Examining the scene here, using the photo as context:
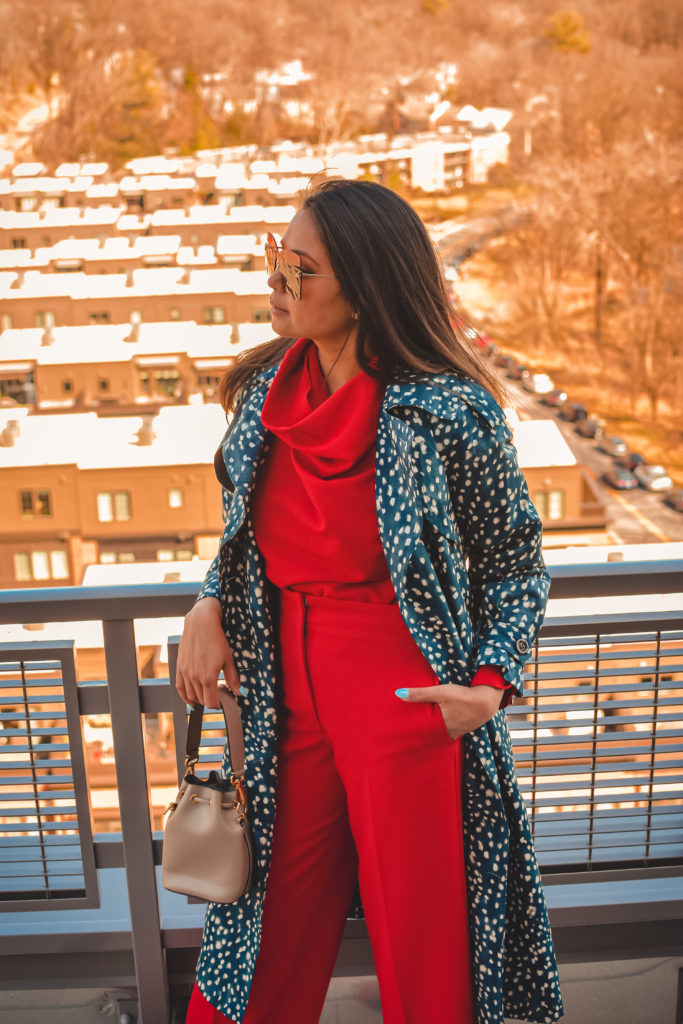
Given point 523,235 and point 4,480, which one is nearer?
point 4,480

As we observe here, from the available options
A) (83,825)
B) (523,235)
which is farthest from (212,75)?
(83,825)

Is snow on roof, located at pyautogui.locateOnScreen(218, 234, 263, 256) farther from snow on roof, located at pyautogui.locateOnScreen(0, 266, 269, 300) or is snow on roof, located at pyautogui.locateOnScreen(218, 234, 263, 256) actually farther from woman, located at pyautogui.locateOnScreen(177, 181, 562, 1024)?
woman, located at pyautogui.locateOnScreen(177, 181, 562, 1024)

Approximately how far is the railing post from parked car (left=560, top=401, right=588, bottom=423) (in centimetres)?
2457

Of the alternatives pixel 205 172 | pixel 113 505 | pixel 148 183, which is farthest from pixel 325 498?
pixel 205 172

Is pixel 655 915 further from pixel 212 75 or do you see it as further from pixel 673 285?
pixel 212 75

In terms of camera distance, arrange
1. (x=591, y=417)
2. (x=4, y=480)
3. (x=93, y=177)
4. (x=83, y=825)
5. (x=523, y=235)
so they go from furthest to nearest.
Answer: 1. (x=93, y=177)
2. (x=523, y=235)
3. (x=591, y=417)
4. (x=4, y=480)
5. (x=83, y=825)

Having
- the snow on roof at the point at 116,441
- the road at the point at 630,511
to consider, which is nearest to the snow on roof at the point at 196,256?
the snow on roof at the point at 116,441

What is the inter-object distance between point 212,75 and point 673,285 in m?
14.3

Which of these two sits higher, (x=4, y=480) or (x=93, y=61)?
(x=93, y=61)

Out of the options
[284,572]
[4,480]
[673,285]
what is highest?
[284,572]

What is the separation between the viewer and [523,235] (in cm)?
2700

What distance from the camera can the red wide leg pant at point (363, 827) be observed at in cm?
61

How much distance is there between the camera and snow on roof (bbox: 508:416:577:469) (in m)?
22.0

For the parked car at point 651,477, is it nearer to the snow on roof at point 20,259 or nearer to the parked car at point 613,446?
the parked car at point 613,446
